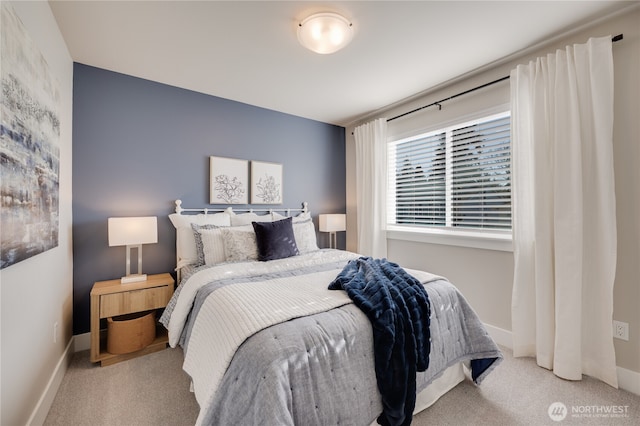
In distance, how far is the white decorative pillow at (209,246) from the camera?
258 cm

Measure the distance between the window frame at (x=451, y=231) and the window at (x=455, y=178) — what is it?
1 cm

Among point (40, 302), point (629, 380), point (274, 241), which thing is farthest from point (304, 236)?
point (629, 380)

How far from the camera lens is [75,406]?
1753mm

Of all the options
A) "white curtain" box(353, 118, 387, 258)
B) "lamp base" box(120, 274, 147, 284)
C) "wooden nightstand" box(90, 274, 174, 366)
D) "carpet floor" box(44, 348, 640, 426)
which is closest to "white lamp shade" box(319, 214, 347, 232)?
"white curtain" box(353, 118, 387, 258)

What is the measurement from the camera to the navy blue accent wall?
251 centimetres

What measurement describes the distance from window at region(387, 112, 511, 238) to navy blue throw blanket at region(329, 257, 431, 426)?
4.96 feet

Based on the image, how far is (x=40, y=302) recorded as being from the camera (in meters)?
1.67

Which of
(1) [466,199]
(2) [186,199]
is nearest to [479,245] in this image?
(1) [466,199]

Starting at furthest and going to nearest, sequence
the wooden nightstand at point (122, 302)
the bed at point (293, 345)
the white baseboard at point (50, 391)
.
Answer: the wooden nightstand at point (122, 302) → the white baseboard at point (50, 391) → the bed at point (293, 345)

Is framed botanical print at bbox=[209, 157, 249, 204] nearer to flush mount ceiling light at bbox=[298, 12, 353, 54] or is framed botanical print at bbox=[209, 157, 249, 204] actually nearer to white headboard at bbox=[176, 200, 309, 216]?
white headboard at bbox=[176, 200, 309, 216]

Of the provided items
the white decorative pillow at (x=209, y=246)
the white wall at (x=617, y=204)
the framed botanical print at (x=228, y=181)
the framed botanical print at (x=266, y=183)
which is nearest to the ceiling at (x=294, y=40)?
the white wall at (x=617, y=204)

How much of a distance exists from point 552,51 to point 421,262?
226 cm

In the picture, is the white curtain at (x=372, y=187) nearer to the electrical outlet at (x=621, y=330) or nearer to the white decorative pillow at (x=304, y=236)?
the white decorative pillow at (x=304, y=236)

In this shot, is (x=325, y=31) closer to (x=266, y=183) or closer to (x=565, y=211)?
(x=266, y=183)
